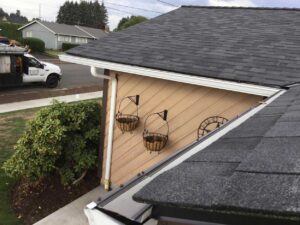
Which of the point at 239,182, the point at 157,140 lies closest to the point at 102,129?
the point at 157,140

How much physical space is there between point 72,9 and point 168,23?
296 ft

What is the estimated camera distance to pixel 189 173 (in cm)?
164

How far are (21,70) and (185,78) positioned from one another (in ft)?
52.8

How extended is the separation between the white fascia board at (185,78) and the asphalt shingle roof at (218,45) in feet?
0.28

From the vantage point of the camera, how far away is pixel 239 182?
1.33m

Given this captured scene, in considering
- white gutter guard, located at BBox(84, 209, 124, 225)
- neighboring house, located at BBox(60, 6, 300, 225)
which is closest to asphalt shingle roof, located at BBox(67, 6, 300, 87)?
neighboring house, located at BBox(60, 6, 300, 225)

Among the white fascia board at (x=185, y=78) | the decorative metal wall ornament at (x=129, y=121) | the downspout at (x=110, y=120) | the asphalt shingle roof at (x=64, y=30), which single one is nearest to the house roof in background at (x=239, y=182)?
the white fascia board at (x=185, y=78)

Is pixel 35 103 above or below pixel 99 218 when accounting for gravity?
below

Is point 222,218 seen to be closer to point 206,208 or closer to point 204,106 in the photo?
point 206,208

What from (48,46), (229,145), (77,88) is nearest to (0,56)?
(77,88)

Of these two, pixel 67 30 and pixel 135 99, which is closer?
pixel 135 99

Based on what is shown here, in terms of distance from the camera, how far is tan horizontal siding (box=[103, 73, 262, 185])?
6309 millimetres

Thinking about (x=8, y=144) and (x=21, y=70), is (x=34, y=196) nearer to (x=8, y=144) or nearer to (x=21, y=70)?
(x=8, y=144)

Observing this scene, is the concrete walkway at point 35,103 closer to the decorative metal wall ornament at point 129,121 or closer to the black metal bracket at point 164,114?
the decorative metal wall ornament at point 129,121
